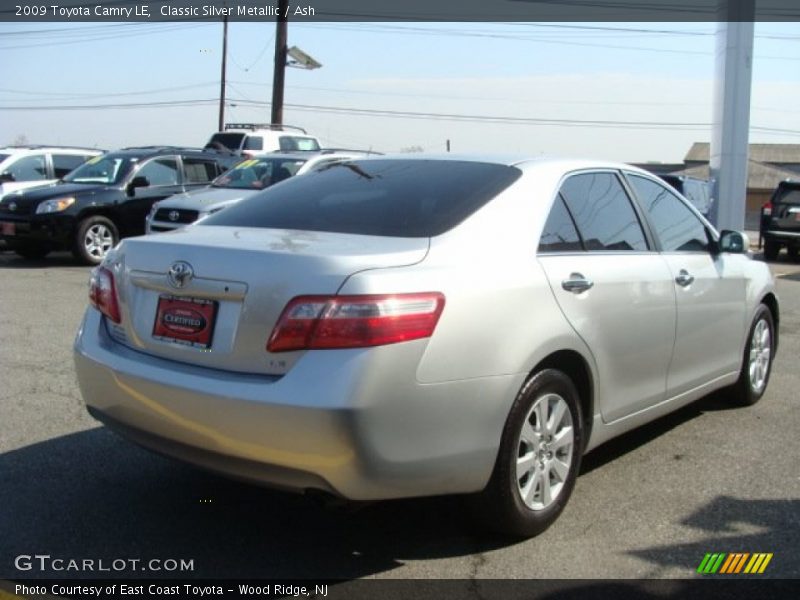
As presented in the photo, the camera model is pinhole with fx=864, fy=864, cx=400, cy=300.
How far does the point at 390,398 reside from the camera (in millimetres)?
2955

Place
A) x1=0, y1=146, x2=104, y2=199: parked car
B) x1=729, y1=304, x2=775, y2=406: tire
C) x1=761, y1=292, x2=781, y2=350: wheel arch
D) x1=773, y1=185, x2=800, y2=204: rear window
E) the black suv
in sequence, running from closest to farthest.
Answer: x1=729, y1=304, x2=775, y2=406: tire
x1=761, y1=292, x2=781, y2=350: wheel arch
the black suv
x1=0, y1=146, x2=104, y2=199: parked car
x1=773, y1=185, x2=800, y2=204: rear window

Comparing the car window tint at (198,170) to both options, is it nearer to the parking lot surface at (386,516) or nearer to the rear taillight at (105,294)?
the parking lot surface at (386,516)

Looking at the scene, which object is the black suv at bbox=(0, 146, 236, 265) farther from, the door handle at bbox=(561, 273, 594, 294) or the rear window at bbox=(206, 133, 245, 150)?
the door handle at bbox=(561, 273, 594, 294)

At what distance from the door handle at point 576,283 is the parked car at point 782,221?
1605 centimetres

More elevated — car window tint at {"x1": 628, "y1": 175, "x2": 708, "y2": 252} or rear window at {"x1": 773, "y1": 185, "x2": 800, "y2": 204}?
rear window at {"x1": 773, "y1": 185, "x2": 800, "y2": 204}

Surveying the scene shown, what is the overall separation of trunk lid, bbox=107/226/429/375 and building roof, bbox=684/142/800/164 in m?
88.4

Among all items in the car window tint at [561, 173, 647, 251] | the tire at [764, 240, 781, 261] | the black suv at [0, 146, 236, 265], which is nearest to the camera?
the car window tint at [561, 173, 647, 251]

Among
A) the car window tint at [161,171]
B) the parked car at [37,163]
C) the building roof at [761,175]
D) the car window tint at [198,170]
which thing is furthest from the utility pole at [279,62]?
the building roof at [761,175]

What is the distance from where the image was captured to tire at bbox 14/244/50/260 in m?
13.2

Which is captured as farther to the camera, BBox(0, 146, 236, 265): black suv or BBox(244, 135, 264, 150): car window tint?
BBox(244, 135, 264, 150): car window tint

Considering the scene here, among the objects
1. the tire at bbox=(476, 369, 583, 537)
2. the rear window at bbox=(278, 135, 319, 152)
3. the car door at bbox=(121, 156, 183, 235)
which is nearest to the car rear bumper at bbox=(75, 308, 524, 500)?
the tire at bbox=(476, 369, 583, 537)

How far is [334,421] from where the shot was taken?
288 centimetres

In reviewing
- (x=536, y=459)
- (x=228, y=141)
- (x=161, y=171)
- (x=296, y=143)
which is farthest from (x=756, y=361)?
(x=228, y=141)

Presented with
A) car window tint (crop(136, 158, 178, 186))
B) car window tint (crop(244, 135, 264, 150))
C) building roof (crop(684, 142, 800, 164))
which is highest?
building roof (crop(684, 142, 800, 164))
